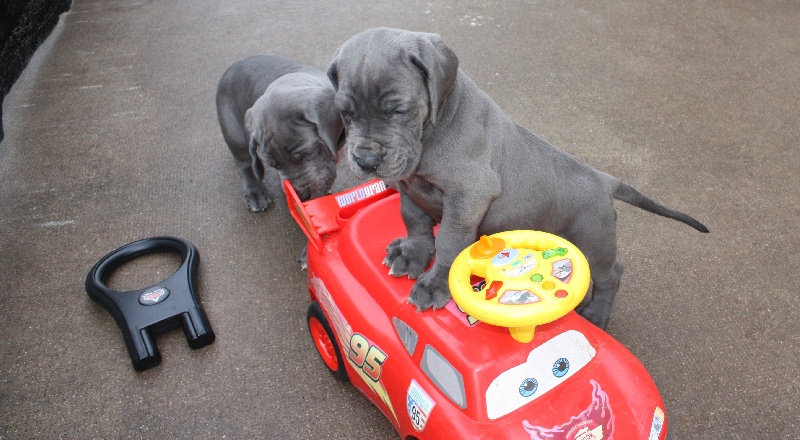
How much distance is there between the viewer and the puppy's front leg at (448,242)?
170 cm

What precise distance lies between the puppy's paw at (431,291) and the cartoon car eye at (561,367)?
338mm

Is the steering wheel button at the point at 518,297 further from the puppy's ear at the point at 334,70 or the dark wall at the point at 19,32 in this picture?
the dark wall at the point at 19,32

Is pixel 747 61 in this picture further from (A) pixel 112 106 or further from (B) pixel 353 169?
(A) pixel 112 106

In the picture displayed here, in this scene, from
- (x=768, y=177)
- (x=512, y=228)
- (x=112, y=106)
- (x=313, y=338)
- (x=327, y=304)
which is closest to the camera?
(x=512, y=228)

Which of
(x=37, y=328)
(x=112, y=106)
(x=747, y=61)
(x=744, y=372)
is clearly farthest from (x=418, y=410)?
(x=747, y=61)

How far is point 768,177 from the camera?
9.95ft

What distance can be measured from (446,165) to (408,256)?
1.24ft

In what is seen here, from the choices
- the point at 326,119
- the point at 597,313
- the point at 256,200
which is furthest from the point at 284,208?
the point at 597,313

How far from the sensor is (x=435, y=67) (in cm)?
156

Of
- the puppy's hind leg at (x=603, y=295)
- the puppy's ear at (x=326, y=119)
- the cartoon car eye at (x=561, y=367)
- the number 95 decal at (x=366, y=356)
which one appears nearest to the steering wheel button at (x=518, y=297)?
the cartoon car eye at (x=561, y=367)

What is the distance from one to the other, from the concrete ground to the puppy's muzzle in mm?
917

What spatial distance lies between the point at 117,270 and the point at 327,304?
115 cm

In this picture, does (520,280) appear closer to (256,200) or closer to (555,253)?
(555,253)

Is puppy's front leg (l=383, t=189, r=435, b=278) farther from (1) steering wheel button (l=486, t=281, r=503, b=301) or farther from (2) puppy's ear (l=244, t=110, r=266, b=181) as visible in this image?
(2) puppy's ear (l=244, t=110, r=266, b=181)
